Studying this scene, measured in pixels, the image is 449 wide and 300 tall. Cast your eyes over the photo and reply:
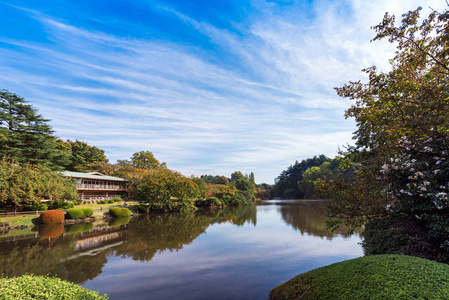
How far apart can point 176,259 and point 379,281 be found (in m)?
8.02

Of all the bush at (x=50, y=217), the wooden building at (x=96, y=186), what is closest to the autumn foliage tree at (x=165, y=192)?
the wooden building at (x=96, y=186)

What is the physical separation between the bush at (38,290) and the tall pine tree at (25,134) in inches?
1232

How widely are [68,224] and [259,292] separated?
1925cm

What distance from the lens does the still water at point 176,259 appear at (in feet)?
22.5

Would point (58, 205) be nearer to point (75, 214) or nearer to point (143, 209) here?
point (75, 214)

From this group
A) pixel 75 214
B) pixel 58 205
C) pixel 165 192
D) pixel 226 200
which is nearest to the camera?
pixel 75 214

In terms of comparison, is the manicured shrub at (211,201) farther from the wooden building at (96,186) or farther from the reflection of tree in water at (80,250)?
the reflection of tree in water at (80,250)

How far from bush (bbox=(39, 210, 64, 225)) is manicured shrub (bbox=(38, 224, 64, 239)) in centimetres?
47

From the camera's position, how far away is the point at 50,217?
18.5m

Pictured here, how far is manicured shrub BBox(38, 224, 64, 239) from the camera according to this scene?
1450cm

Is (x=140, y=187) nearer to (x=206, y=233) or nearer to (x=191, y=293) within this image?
(x=206, y=233)

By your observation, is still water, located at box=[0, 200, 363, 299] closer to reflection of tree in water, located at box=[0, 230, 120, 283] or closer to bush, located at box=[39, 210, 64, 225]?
reflection of tree in water, located at box=[0, 230, 120, 283]

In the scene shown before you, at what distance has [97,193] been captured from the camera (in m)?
36.9

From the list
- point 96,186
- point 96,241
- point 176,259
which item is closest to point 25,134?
point 96,186
